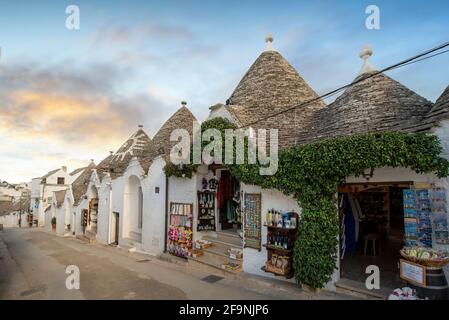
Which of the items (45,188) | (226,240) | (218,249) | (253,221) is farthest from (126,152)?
(45,188)

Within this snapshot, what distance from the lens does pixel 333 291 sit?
7801 millimetres

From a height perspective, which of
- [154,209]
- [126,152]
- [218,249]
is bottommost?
[218,249]

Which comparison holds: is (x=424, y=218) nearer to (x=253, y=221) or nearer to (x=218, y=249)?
(x=253, y=221)

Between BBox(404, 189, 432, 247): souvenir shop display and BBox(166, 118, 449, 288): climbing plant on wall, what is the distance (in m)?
0.73

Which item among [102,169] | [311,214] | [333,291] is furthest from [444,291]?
[102,169]

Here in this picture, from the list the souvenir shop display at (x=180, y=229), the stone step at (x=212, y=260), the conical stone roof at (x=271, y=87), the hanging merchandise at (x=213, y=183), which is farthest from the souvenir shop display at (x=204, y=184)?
the conical stone roof at (x=271, y=87)

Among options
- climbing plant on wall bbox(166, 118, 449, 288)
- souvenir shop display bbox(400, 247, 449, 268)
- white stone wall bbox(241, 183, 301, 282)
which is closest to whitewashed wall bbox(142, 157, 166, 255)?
white stone wall bbox(241, 183, 301, 282)

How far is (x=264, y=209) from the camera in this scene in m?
9.52

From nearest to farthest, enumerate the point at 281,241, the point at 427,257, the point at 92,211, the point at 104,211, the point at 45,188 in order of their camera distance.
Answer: the point at 427,257 → the point at 281,241 → the point at 104,211 → the point at 92,211 → the point at 45,188

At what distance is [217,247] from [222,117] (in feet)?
19.4

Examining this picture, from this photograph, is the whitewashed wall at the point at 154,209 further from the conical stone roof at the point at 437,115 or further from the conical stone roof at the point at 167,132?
the conical stone roof at the point at 437,115

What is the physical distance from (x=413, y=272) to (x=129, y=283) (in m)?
8.66

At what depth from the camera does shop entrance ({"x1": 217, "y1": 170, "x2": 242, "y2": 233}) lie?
12.9 meters

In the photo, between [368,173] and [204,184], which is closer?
[368,173]
